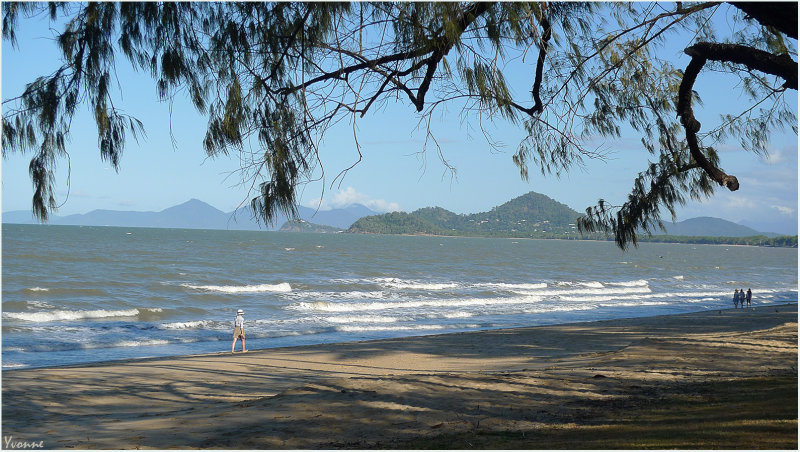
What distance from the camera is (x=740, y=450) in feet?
13.8

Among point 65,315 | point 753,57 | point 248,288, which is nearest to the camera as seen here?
point 753,57

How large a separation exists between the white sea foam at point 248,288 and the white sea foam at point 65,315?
7516mm

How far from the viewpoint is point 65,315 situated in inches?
797

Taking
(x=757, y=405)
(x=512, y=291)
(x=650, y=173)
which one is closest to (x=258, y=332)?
(x=650, y=173)

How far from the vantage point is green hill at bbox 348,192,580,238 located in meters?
116

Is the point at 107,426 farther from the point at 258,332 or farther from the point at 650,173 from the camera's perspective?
the point at 258,332

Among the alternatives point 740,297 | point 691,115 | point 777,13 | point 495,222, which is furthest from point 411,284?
point 495,222

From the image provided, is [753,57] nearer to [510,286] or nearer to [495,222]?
[510,286]

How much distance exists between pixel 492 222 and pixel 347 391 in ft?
492

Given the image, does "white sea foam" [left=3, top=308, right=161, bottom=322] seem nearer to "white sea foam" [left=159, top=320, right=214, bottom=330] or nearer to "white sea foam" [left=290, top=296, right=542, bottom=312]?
"white sea foam" [left=159, top=320, right=214, bottom=330]

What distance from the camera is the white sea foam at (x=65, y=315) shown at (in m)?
19.5

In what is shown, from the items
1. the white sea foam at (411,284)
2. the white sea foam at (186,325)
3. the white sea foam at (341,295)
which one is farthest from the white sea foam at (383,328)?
the white sea foam at (411,284)

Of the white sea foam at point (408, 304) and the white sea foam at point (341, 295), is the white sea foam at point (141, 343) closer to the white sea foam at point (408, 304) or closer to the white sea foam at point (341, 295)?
the white sea foam at point (408, 304)

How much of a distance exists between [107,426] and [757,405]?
650cm
